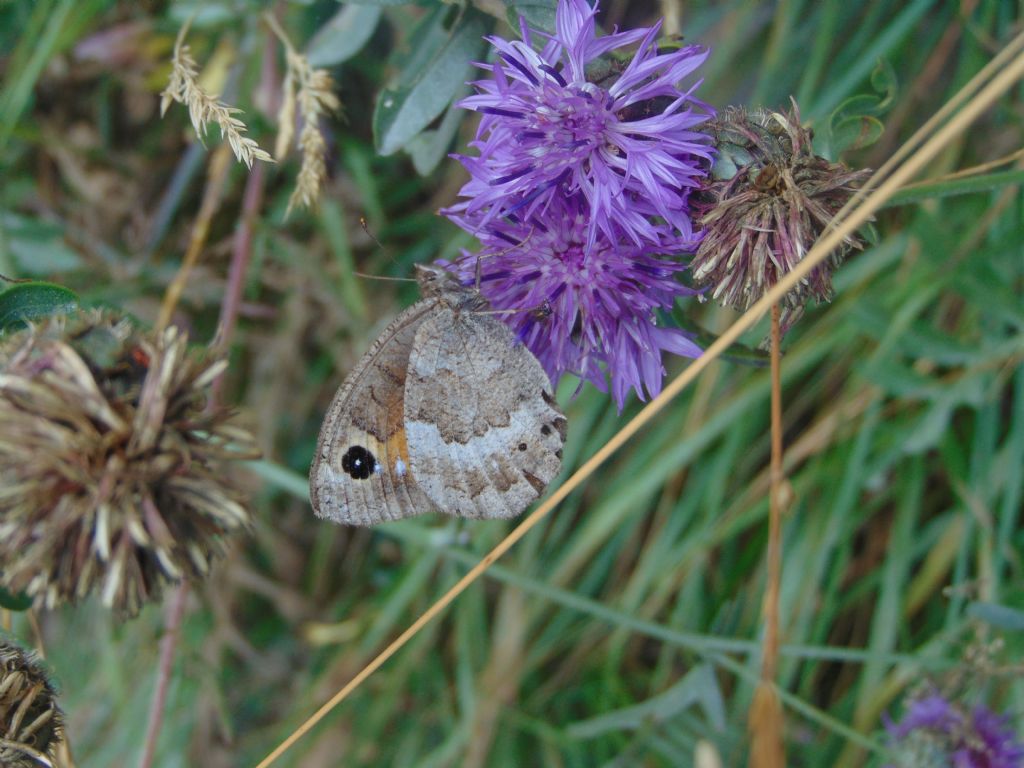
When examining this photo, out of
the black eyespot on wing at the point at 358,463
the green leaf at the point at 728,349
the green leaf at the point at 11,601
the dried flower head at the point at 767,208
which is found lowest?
the green leaf at the point at 11,601

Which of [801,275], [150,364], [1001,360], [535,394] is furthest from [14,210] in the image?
[1001,360]

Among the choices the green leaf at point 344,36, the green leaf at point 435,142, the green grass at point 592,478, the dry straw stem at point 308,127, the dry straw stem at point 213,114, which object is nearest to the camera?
the dry straw stem at point 213,114

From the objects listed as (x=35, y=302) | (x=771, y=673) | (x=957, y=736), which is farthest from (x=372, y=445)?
(x=957, y=736)

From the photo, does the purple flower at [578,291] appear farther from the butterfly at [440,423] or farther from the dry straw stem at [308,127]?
the dry straw stem at [308,127]

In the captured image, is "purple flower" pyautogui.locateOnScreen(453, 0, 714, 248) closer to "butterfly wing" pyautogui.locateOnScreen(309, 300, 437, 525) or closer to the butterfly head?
the butterfly head

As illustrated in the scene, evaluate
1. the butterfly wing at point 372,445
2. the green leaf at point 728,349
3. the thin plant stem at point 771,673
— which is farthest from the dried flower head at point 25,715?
the green leaf at point 728,349

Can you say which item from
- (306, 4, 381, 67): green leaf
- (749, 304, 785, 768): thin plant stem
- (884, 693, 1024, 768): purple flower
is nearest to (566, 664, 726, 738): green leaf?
(884, 693, 1024, 768): purple flower

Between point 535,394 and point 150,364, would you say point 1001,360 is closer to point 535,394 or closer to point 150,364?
point 535,394

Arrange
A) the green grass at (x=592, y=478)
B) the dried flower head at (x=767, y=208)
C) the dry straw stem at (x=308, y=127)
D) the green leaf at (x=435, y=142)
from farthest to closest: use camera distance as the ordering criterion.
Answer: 1. the green grass at (x=592, y=478)
2. the green leaf at (x=435, y=142)
3. the dry straw stem at (x=308, y=127)
4. the dried flower head at (x=767, y=208)
